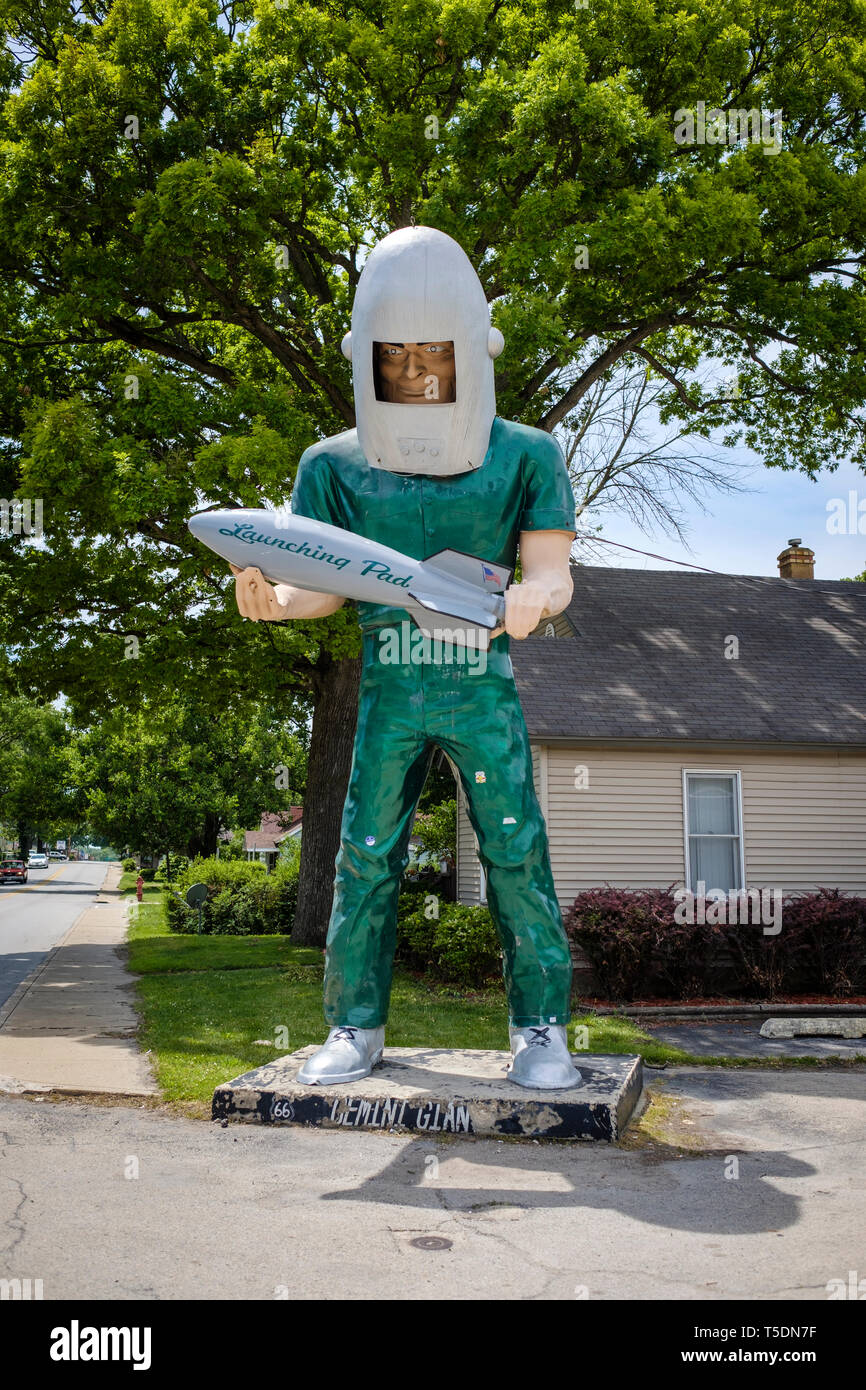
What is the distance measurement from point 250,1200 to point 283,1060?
1690 millimetres

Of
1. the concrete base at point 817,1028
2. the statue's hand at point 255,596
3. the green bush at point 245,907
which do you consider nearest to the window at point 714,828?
the concrete base at point 817,1028

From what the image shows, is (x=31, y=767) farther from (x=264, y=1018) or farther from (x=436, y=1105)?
(x=436, y=1105)

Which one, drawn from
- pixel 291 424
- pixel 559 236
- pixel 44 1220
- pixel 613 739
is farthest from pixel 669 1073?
pixel 559 236

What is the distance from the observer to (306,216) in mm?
12055

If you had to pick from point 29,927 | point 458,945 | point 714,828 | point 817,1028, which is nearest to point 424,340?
point 817,1028

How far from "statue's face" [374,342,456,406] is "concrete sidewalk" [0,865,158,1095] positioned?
12.1 feet

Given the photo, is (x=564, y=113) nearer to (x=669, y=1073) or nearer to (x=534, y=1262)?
(x=669, y=1073)

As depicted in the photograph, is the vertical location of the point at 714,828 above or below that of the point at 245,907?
above

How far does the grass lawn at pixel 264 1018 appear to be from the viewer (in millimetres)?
6676

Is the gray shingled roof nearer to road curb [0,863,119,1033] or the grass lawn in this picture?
the grass lawn

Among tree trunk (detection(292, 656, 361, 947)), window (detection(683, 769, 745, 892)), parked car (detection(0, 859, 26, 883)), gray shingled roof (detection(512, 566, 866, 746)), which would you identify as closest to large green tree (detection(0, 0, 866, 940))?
tree trunk (detection(292, 656, 361, 947))

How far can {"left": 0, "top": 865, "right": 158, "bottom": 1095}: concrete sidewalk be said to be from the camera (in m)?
5.97

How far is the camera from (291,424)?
33.9 ft

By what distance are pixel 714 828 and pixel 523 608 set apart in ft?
28.2
